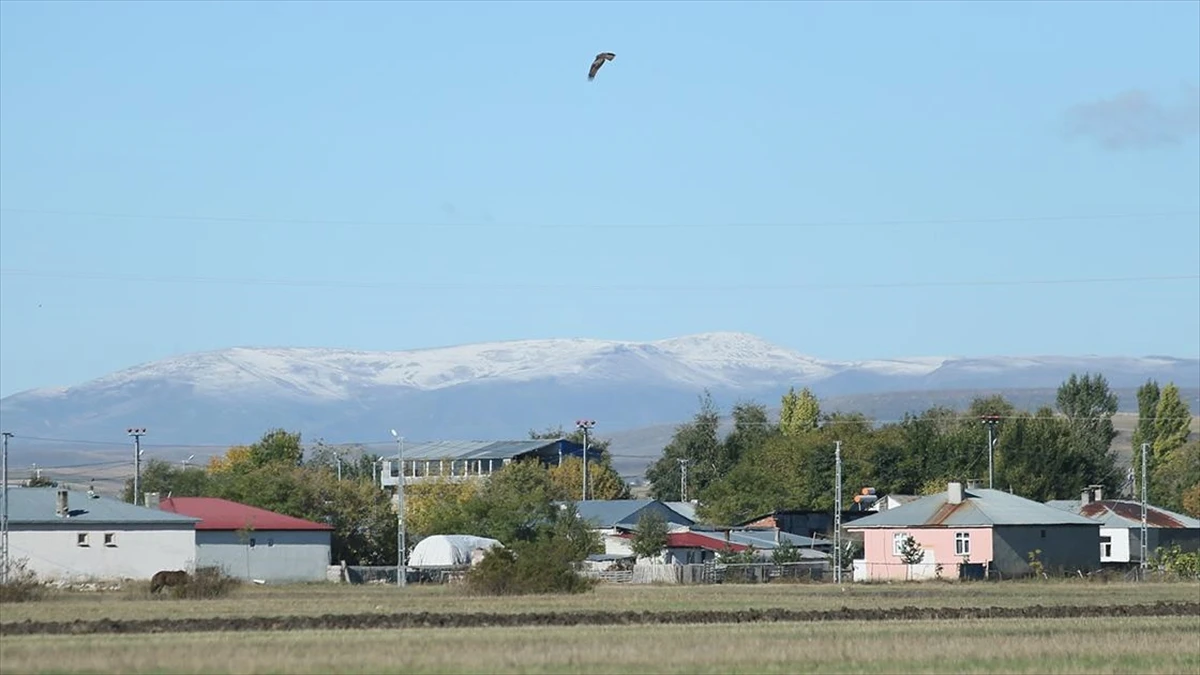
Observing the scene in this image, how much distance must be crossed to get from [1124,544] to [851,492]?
122 ft

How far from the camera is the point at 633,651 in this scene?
118 feet

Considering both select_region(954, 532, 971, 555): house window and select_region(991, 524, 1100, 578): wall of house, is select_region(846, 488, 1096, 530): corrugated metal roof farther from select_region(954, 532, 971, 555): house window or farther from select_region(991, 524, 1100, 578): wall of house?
select_region(954, 532, 971, 555): house window

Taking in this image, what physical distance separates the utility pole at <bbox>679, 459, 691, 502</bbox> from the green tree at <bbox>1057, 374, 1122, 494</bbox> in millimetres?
33905

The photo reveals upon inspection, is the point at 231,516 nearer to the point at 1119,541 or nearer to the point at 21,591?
the point at 21,591

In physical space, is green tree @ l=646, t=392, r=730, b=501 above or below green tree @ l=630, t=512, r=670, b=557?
above

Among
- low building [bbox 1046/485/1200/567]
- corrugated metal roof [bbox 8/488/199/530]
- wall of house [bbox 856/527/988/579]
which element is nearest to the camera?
corrugated metal roof [bbox 8/488/199/530]

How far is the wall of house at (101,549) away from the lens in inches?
3381

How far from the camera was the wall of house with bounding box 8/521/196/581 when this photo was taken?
3381 inches

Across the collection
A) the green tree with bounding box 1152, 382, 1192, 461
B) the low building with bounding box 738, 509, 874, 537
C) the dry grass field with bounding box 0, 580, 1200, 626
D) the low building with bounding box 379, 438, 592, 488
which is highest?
the green tree with bounding box 1152, 382, 1192, 461

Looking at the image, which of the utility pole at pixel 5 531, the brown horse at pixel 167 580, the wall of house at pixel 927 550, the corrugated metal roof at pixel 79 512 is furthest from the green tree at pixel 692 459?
the brown horse at pixel 167 580

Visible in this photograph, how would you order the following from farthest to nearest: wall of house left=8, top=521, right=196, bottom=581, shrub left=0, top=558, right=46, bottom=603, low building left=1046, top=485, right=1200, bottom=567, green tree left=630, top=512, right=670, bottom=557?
low building left=1046, top=485, right=1200, bottom=567 → green tree left=630, top=512, right=670, bottom=557 → wall of house left=8, top=521, right=196, bottom=581 → shrub left=0, top=558, right=46, bottom=603

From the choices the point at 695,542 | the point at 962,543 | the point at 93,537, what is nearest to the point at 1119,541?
the point at 962,543

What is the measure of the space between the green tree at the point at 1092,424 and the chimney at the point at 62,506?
8390 centimetres

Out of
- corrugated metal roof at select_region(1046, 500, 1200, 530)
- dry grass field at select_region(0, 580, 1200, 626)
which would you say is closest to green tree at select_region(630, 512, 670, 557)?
dry grass field at select_region(0, 580, 1200, 626)
